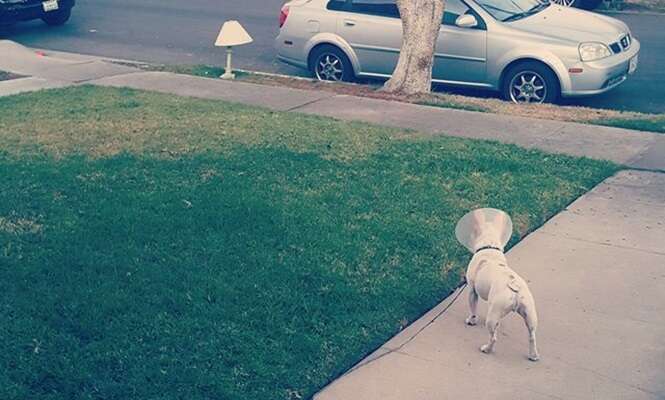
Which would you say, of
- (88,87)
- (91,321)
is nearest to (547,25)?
(88,87)

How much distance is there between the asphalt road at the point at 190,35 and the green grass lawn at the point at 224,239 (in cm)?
433

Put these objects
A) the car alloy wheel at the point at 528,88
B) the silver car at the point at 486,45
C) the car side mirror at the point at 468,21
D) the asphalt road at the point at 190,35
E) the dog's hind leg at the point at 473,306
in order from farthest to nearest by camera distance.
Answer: the asphalt road at the point at 190,35 < the car side mirror at the point at 468,21 < the car alloy wheel at the point at 528,88 < the silver car at the point at 486,45 < the dog's hind leg at the point at 473,306

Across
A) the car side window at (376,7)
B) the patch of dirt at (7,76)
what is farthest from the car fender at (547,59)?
the patch of dirt at (7,76)

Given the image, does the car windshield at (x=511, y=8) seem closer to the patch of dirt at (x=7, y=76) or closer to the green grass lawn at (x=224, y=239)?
the green grass lawn at (x=224, y=239)

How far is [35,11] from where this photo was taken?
683 inches

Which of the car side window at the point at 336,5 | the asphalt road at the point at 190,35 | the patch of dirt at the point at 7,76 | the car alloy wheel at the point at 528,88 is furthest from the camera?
the asphalt road at the point at 190,35

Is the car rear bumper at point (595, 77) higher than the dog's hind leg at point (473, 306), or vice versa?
the car rear bumper at point (595, 77)

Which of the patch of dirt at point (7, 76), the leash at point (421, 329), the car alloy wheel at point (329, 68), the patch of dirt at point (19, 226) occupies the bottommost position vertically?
the leash at point (421, 329)

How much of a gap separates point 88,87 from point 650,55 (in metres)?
8.23

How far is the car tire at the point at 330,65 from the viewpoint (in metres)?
12.5

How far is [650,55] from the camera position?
14.6 m

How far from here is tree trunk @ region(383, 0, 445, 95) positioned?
11.2 m

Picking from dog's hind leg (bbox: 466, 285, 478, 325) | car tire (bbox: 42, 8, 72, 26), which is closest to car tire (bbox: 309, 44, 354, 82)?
car tire (bbox: 42, 8, 72, 26)

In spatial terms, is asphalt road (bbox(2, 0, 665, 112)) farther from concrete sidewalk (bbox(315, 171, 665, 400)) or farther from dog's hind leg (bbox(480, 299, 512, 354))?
dog's hind leg (bbox(480, 299, 512, 354))
